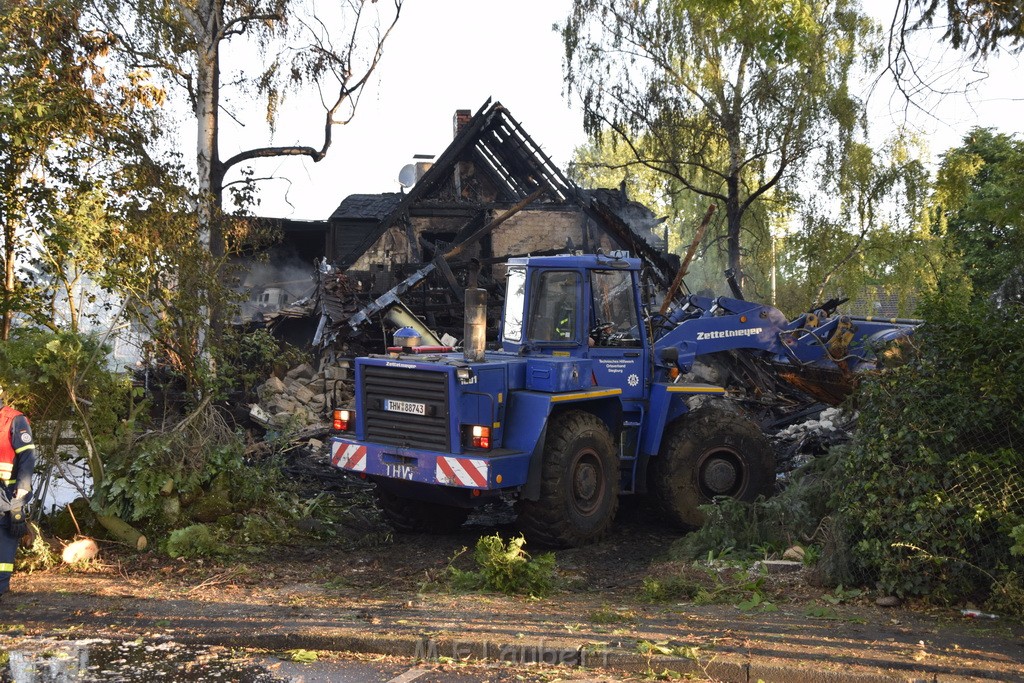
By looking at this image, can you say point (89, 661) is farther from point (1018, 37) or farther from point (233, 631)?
point (1018, 37)

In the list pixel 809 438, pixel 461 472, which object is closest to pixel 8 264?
pixel 461 472

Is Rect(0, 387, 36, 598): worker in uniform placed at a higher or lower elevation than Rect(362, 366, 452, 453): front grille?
lower

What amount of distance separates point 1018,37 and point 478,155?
17471mm

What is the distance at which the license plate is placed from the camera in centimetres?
922

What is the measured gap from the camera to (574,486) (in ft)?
30.6

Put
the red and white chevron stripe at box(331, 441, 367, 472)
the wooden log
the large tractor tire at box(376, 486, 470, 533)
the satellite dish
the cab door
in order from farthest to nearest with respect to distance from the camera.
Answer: the satellite dish
the large tractor tire at box(376, 486, 470, 533)
the cab door
the red and white chevron stripe at box(331, 441, 367, 472)
the wooden log

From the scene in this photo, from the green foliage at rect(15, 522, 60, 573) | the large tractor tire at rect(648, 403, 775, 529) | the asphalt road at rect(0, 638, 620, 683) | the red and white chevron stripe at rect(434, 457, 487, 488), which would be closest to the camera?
the asphalt road at rect(0, 638, 620, 683)

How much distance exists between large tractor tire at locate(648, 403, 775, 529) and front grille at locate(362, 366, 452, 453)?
106 inches

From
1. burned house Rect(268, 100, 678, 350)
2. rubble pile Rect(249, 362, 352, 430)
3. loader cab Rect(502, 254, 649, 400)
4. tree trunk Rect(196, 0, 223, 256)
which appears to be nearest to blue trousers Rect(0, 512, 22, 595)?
loader cab Rect(502, 254, 649, 400)

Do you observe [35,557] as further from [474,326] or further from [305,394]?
[305,394]

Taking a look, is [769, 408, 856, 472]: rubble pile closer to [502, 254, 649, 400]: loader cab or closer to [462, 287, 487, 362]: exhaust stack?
[502, 254, 649, 400]: loader cab

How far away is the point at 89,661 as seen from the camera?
5.99 m

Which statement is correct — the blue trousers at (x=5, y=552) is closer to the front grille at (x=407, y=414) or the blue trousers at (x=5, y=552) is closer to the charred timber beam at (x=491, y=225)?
the front grille at (x=407, y=414)

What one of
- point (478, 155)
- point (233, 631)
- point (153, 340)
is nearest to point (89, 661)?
point (233, 631)
